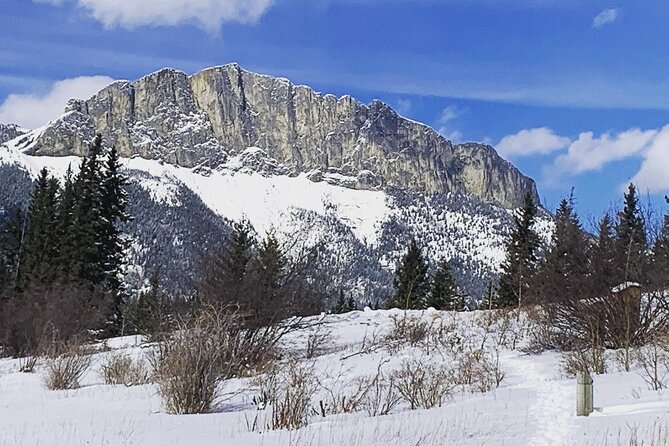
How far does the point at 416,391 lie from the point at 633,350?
15.9 ft

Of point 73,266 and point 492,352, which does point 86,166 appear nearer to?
point 73,266

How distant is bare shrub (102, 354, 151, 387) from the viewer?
13234 millimetres

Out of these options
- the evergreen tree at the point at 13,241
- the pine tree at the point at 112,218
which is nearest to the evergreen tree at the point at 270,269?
the pine tree at the point at 112,218

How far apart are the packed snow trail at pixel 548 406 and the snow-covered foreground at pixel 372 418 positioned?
1 cm

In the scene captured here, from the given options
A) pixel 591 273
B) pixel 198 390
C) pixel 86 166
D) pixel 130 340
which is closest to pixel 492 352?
pixel 591 273

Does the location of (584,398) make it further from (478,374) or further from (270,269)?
(270,269)

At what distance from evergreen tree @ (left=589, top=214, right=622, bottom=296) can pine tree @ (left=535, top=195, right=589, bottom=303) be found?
17cm

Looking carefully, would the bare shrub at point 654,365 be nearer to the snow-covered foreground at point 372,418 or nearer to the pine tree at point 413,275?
the snow-covered foreground at point 372,418

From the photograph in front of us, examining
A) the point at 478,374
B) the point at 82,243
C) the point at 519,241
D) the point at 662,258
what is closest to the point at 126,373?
the point at 478,374

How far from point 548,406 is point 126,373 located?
26.2ft

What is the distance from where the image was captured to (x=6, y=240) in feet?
133

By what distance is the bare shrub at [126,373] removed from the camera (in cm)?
1323

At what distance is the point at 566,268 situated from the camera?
1485 cm

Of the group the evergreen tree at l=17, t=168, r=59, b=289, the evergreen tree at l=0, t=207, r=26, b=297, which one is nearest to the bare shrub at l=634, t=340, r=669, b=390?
the evergreen tree at l=17, t=168, r=59, b=289
